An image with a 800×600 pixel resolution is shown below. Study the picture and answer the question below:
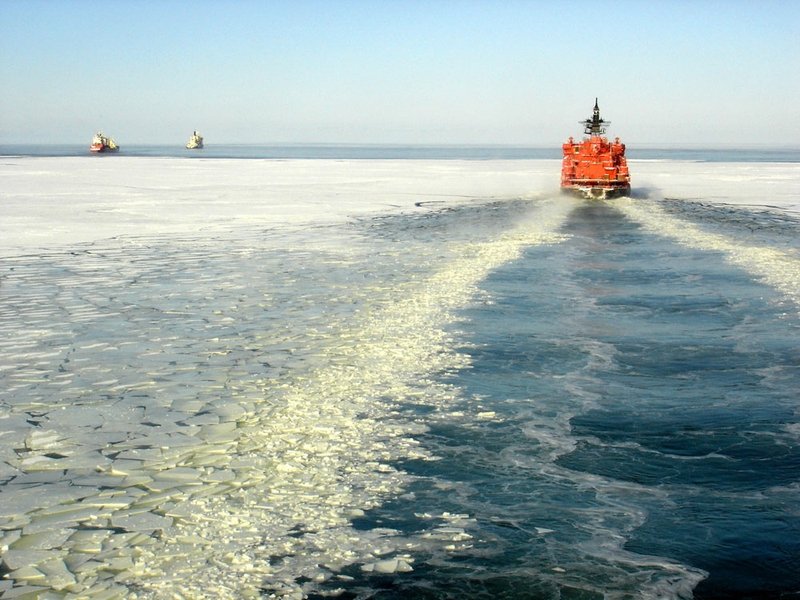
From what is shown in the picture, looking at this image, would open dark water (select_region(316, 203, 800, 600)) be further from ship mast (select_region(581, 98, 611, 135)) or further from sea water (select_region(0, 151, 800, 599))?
ship mast (select_region(581, 98, 611, 135))

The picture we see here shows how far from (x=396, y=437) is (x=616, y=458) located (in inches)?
75.6

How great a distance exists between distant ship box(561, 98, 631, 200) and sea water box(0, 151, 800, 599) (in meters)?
25.6

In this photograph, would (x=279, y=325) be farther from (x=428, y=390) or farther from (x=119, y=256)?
(x=119, y=256)

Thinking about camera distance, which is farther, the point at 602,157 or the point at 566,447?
the point at 602,157

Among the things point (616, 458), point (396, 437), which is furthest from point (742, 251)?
point (396, 437)

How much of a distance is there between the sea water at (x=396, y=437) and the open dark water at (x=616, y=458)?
0.03m

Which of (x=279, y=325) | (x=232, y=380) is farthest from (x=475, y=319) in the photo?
(x=232, y=380)

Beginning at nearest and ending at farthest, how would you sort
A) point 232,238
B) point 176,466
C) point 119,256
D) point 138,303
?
point 176,466 < point 138,303 < point 119,256 < point 232,238

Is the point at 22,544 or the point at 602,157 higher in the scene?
the point at 602,157

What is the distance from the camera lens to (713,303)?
14.4m

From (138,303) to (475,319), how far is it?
539cm

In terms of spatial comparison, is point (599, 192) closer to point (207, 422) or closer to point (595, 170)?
point (595, 170)

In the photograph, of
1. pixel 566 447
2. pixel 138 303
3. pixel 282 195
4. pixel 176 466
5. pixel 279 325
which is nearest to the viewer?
pixel 176 466

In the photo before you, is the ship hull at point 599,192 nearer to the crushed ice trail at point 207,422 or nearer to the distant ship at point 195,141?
the crushed ice trail at point 207,422
